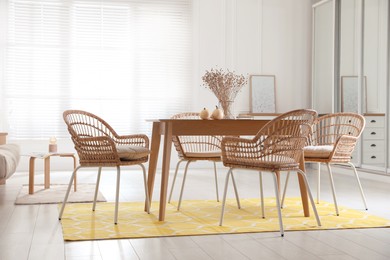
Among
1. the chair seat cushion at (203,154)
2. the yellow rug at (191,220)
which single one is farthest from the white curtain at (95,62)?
the chair seat cushion at (203,154)

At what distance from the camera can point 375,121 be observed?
21.5 ft

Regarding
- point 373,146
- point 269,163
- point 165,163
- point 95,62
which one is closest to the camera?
point 269,163

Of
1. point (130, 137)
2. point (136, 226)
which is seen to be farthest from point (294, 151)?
point (130, 137)

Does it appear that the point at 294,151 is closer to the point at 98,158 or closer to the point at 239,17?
the point at 98,158

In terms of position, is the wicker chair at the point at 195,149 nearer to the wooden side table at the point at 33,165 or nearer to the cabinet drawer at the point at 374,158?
the wooden side table at the point at 33,165

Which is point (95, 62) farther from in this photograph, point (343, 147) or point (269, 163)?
point (269, 163)

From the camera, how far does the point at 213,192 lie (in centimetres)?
543

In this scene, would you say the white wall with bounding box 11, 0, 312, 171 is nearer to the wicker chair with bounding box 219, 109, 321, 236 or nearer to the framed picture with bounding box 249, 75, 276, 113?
the framed picture with bounding box 249, 75, 276, 113

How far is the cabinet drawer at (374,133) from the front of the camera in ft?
21.2

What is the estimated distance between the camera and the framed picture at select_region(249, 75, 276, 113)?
8.35 metres

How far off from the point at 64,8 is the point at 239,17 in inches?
101

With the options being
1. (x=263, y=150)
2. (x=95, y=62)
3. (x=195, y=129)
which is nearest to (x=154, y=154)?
(x=195, y=129)

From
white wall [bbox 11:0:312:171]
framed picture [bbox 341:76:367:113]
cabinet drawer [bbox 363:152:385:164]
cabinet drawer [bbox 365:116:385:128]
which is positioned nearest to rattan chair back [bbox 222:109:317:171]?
cabinet drawer [bbox 365:116:385:128]

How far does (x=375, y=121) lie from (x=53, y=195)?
3.78 metres
